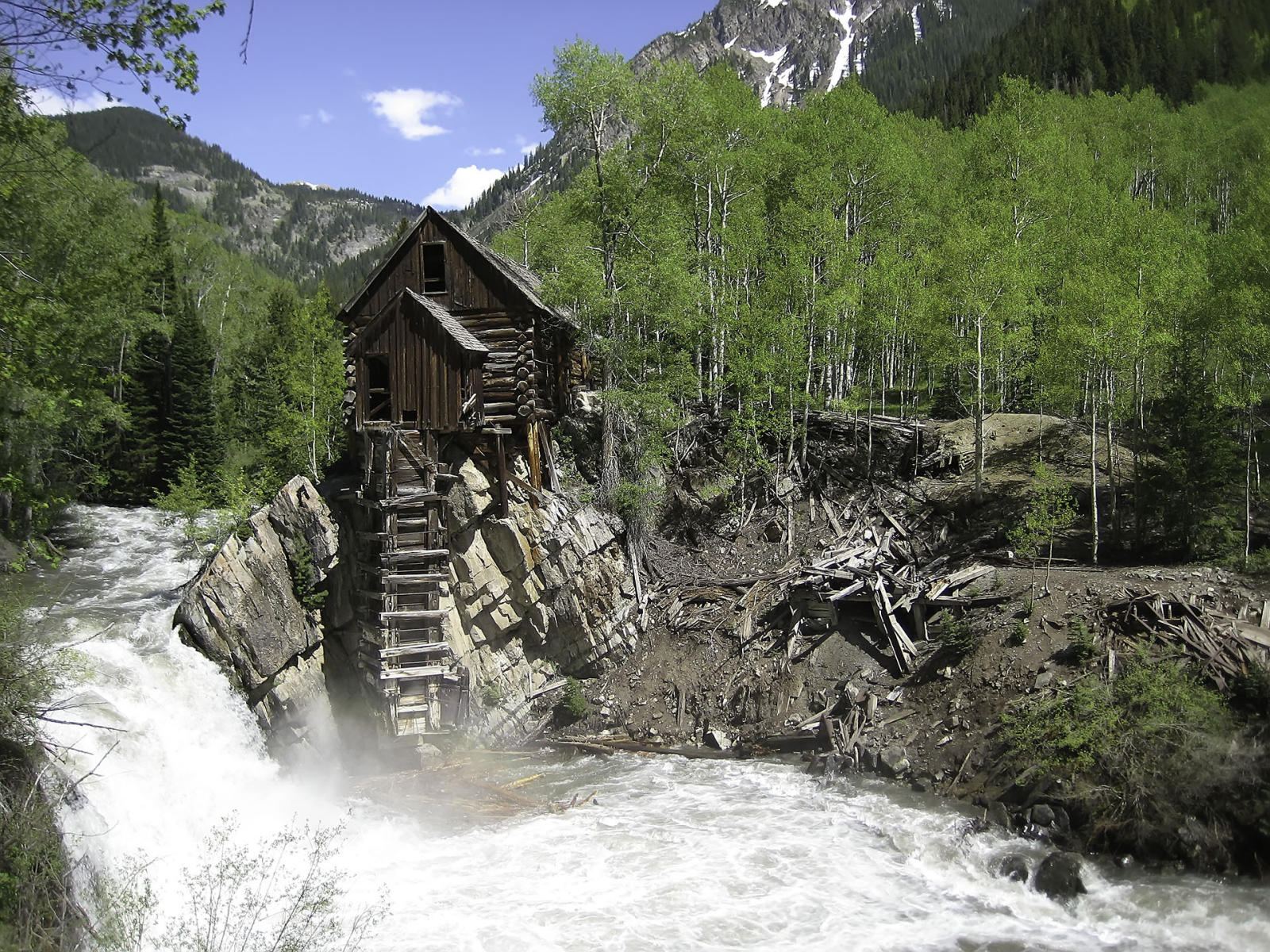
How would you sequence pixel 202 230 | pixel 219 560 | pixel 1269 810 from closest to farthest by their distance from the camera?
pixel 1269 810
pixel 219 560
pixel 202 230

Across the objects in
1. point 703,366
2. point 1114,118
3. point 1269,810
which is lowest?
point 1269,810

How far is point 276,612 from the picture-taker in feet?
66.8

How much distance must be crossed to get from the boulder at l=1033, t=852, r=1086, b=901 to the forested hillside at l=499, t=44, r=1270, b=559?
10460 millimetres

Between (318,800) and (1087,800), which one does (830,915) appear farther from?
(318,800)

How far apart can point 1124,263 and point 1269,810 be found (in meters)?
15.7

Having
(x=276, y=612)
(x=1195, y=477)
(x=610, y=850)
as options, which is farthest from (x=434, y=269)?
(x=1195, y=477)

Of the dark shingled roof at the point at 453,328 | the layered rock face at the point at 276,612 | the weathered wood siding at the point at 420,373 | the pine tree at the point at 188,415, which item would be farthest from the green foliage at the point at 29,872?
the pine tree at the point at 188,415

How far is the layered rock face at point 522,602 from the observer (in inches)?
848

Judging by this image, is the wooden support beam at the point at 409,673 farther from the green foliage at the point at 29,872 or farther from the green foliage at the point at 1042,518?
the green foliage at the point at 1042,518

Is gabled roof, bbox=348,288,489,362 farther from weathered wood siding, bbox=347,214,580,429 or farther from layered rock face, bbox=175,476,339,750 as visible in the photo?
layered rock face, bbox=175,476,339,750

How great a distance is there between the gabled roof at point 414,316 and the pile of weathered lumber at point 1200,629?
1688cm

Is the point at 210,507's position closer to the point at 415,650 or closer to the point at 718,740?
the point at 415,650

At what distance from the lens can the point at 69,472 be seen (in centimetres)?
3256

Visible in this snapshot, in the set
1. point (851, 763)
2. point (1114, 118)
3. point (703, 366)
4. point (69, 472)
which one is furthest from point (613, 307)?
point (1114, 118)
